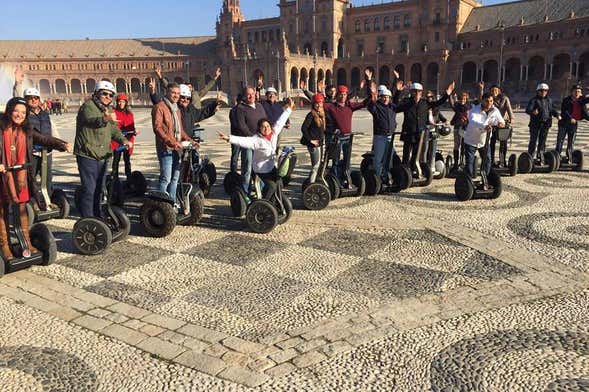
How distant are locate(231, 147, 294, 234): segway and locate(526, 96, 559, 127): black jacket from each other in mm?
7298

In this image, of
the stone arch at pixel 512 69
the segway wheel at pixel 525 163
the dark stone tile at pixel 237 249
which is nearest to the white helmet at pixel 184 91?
the dark stone tile at pixel 237 249

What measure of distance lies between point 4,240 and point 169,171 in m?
2.24

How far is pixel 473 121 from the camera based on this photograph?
8703mm

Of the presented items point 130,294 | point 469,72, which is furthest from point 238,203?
point 469,72

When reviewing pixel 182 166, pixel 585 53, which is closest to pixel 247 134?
pixel 182 166

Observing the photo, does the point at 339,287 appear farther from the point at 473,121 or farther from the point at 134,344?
the point at 473,121

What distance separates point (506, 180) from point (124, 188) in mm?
7853

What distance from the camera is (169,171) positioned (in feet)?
22.7

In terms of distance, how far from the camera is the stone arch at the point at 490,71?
7069 cm

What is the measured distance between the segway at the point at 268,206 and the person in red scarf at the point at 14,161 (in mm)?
2748

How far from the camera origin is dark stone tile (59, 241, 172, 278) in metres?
5.56

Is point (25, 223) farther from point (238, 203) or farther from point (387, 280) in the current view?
point (387, 280)

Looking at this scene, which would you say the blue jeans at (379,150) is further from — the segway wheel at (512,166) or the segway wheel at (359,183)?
the segway wheel at (512,166)

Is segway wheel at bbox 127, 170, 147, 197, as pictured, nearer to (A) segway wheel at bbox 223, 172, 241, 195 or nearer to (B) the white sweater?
(A) segway wheel at bbox 223, 172, 241, 195
